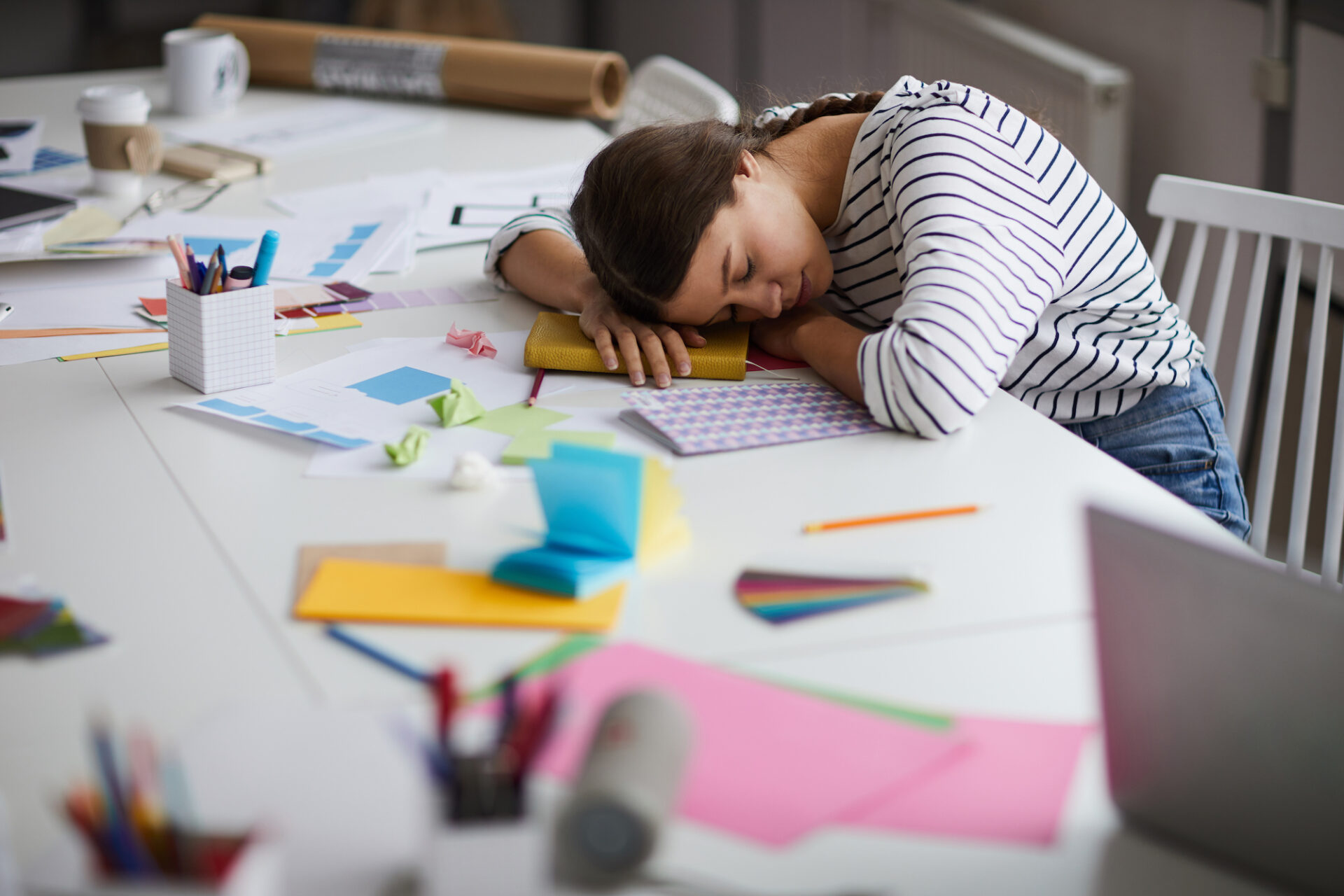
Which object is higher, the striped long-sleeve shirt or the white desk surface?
the striped long-sleeve shirt

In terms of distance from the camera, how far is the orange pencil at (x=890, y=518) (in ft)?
2.86

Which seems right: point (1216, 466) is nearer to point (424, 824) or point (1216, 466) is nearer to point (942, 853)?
point (942, 853)

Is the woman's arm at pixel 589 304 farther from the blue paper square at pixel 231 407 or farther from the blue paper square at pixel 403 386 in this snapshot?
the blue paper square at pixel 231 407

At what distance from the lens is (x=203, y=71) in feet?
6.78

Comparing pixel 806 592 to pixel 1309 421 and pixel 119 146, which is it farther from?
pixel 119 146

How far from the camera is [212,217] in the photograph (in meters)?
1.61

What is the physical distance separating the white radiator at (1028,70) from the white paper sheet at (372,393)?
1249mm

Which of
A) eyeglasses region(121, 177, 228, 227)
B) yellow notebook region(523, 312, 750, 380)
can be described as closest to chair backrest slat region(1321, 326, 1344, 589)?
yellow notebook region(523, 312, 750, 380)

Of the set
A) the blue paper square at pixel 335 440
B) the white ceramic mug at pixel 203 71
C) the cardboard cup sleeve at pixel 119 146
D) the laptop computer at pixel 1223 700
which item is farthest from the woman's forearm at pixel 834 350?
the white ceramic mug at pixel 203 71

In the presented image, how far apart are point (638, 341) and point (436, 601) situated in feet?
1.51

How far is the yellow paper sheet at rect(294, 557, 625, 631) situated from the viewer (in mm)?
756

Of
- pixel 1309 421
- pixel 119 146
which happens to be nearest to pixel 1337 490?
pixel 1309 421

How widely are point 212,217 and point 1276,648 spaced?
145 cm

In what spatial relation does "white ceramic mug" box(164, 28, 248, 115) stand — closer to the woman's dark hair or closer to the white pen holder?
the woman's dark hair
